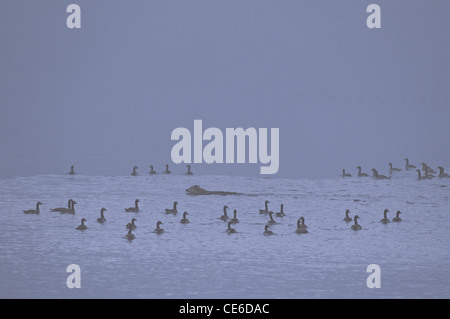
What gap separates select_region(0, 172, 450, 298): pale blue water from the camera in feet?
57.6

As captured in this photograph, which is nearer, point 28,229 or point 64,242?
point 64,242

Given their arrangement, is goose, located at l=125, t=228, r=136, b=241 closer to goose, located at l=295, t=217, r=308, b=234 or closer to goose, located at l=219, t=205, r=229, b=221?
goose, located at l=219, t=205, r=229, b=221

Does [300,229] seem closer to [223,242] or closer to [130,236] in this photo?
[223,242]

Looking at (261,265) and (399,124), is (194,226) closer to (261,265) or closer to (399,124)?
(261,265)

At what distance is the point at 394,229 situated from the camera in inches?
951

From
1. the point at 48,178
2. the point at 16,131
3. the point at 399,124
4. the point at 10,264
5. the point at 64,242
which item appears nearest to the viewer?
the point at 10,264

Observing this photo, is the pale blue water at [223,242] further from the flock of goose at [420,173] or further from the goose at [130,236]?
the flock of goose at [420,173]

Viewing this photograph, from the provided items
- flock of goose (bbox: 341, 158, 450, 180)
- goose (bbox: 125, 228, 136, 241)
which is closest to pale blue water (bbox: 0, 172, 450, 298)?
goose (bbox: 125, 228, 136, 241)

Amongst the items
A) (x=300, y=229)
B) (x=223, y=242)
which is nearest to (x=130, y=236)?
(x=223, y=242)

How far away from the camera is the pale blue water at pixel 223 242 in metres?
17.6

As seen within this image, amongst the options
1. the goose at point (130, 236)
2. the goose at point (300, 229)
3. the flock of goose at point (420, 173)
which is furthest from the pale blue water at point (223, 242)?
the flock of goose at point (420, 173)

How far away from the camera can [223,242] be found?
73.2ft

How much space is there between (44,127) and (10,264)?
3953 cm
